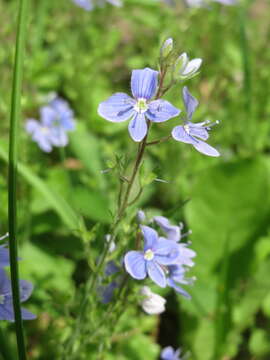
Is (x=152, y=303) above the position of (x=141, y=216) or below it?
below

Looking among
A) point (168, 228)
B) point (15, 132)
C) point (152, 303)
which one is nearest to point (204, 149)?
point (168, 228)

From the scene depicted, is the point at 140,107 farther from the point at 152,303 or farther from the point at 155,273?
the point at 152,303

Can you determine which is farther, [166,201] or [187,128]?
[166,201]

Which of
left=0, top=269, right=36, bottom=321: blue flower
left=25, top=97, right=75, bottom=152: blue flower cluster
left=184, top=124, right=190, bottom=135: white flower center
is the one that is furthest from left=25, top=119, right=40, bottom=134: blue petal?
left=184, top=124, right=190, bottom=135: white flower center

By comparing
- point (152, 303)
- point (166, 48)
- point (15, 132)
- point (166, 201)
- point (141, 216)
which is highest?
point (166, 48)

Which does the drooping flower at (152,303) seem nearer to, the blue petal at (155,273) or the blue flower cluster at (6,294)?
the blue petal at (155,273)

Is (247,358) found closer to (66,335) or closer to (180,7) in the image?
(66,335)

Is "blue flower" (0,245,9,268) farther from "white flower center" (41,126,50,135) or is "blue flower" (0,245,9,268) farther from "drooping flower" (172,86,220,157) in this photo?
"white flower center" (41,126,50,135)

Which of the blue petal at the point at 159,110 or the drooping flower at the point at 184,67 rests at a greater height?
the drooping flower at the point at 184,67

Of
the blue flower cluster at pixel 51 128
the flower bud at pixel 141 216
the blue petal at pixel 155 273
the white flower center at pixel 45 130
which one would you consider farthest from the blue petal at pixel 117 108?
the white flower center at pixel 45 130
